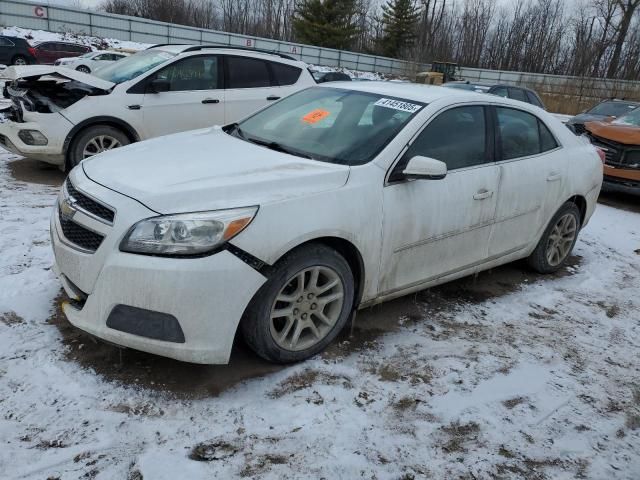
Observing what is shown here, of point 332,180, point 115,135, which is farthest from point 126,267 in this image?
point 115,135

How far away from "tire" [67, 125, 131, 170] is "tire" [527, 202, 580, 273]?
4.85m

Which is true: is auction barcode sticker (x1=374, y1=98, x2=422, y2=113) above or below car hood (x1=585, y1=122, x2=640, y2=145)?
above

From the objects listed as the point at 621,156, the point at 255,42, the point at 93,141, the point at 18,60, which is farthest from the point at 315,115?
the point at 255,42

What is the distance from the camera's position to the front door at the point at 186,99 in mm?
6680

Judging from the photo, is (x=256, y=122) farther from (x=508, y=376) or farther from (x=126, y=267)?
(x=508, y=376)

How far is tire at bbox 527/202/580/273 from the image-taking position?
189 inches

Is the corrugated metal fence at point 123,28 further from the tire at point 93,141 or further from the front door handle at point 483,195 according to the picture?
the front door handle at point 483,195

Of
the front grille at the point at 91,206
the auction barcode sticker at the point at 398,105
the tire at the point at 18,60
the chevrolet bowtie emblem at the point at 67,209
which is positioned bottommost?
the tire at the point at 18,60

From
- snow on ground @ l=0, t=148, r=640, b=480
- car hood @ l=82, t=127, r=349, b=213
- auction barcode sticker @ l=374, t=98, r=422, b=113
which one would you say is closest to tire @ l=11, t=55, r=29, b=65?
snow on ground @ l=0, t=148, r=640, b=480

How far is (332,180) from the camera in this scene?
10.2ft

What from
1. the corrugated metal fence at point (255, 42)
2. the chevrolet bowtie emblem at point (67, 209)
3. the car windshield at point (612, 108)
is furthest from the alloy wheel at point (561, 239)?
the corrugated metal fence at point (255, 42)

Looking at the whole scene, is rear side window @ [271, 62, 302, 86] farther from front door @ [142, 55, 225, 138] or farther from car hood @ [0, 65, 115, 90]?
car hood @ [0, 65, 115, 90]

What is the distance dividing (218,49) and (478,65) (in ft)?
193

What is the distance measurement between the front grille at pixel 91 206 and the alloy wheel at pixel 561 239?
149 inches
